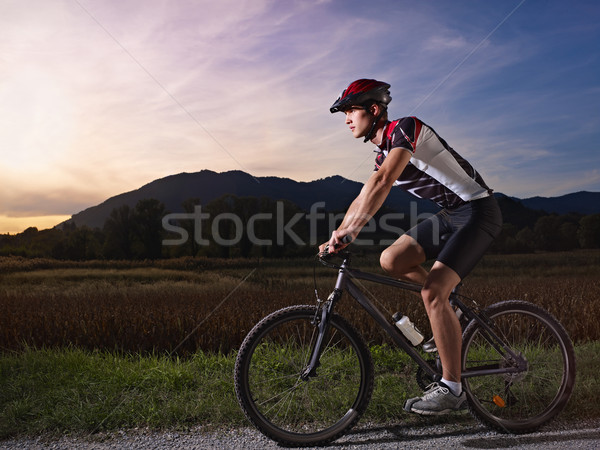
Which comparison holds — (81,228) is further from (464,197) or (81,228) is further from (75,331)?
(464,197)

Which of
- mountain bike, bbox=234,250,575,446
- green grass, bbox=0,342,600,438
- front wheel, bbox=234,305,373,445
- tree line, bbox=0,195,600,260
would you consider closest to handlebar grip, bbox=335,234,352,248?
mountain bike, bbox=234,250,575,446

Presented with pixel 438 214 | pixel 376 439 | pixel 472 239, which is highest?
pixel 438 214

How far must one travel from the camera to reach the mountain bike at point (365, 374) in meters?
3.51

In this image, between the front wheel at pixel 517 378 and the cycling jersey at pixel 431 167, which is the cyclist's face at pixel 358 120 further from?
the front wheel at pixel 517 378

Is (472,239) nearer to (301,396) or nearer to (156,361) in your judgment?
(301,396)

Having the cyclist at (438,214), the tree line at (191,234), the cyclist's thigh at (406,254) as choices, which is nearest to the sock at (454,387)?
the cyclist at (438,214)

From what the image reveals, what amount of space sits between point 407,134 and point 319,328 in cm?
140

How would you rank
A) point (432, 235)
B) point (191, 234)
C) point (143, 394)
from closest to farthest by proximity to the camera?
point (432, 235) → point (143, 394) → point (191, 234)

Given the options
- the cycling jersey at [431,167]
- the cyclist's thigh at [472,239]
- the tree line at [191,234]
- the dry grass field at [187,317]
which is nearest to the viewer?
the cycling jersey at [431,167]

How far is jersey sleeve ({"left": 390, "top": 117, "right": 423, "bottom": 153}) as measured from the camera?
3.41 m

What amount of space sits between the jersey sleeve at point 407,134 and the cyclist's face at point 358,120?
299mm

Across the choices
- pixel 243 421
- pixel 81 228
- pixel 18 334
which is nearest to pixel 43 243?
pixel 81 228

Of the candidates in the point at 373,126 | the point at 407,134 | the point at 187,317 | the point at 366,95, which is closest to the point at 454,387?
the point at 407,134

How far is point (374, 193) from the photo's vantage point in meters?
3.38
